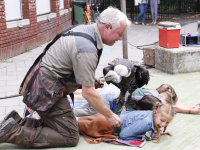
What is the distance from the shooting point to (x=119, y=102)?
420 centimetres

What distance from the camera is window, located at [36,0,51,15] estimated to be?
9865mm

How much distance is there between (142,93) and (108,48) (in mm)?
5277

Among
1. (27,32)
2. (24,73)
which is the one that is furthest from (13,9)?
(24,73)

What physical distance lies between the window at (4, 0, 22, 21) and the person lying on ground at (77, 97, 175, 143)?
5.17m

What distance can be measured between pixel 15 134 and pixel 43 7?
7620 mm

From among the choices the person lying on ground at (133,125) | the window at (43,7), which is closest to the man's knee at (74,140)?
the person lying on ground at (133,125)

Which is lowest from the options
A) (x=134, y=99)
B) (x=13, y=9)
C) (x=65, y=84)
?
(x=134, y=99)

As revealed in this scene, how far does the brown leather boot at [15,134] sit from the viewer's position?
10.7 feet

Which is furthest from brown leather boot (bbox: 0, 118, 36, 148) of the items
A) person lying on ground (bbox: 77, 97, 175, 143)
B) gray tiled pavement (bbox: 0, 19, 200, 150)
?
person lying on ground (bbox: 77, 97, 175, 143)

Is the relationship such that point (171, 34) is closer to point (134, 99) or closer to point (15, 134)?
point (134, 99)

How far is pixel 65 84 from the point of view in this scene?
3416mm

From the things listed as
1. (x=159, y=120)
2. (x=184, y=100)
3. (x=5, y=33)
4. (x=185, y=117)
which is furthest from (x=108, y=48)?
(x=159, y=120)

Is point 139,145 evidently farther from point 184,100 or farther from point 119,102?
point 184,100

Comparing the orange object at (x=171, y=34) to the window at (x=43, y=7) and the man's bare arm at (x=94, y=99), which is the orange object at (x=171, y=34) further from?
the window at (x=43, y=7)
